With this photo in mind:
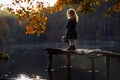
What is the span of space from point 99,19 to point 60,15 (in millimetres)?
13989

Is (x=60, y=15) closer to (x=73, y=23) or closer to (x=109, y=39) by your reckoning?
(x=109, y=39)

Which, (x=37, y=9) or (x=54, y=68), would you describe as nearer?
(x=37, y=9)

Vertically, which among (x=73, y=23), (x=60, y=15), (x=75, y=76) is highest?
(x=60, y=15)

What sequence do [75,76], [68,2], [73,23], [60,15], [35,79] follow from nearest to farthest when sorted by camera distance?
1. [68,2]
2. [73,23]
3. [35,79]
4. [75,76]
5. [60,15]

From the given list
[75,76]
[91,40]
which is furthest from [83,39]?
[75,76]

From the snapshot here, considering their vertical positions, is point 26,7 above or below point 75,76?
above

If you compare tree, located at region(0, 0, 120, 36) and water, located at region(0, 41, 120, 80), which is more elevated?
tree, located at region(0, 0, 120, 36)

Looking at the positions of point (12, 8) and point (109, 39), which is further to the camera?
point (109, 39)

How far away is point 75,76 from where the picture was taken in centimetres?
4753

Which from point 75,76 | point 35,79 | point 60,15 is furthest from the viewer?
point 60,15

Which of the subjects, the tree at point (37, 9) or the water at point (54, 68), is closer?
the tree at point (37, 9)

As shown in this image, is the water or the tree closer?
the tree

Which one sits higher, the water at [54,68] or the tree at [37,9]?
the tree at [37,9]

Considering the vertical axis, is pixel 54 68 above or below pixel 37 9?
below
